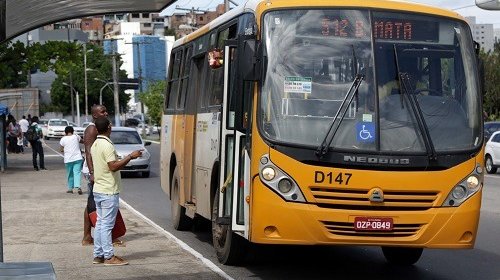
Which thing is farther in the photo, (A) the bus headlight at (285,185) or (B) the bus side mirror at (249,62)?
(B) the bus side mirror at (249,62)

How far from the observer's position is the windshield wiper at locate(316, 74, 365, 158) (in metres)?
9.60

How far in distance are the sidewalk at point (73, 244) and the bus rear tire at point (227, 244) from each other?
1.00 ft

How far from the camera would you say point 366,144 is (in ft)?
31.9

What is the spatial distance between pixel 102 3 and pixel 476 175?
449 cm

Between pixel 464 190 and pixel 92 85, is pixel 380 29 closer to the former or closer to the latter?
pixel 464 190

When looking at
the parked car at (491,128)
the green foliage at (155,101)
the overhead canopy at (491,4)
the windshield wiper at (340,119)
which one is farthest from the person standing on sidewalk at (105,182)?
the green foliage at (155,101)

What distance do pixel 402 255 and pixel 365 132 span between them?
2.83 metres

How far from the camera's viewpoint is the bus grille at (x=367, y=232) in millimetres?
9578

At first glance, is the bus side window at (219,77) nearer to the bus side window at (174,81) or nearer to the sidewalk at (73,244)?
the sidewalk at (73,244)

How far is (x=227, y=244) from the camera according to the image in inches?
448

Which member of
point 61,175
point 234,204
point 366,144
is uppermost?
point 366,144

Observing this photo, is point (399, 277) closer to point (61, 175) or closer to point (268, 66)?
point (268, 66)

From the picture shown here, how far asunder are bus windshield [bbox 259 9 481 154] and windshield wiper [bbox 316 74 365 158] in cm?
4

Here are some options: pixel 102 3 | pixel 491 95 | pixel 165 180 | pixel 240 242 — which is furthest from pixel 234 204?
pixel 491 95
